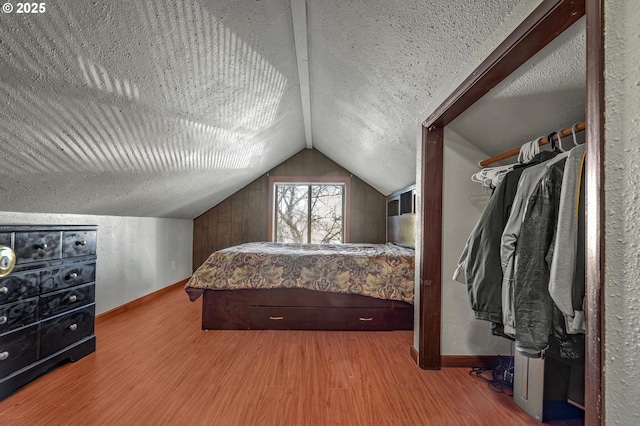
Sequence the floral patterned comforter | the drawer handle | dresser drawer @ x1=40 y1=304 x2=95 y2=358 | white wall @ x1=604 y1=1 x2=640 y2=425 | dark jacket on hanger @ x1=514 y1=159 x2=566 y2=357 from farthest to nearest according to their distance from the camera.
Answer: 1. the floral patterned comforter
2. dresser drawer @ x1=40 y1=304 x2=95 y2=358
3. the drawer handle
4. dark jacket on hanger @ x1=514 y1=159 x2=566 y2=357
5. white wall @ x1=604 y1=1 x2=640 y2=425

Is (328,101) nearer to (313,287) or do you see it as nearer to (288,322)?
(313,287)

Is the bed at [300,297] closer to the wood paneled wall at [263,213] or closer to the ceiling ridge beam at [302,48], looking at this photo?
the ceiling ridge beam at [302,48]

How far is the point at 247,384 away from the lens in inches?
65.7

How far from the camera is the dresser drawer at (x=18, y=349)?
1.48 metres

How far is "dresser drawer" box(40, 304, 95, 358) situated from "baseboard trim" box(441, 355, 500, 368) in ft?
7.94

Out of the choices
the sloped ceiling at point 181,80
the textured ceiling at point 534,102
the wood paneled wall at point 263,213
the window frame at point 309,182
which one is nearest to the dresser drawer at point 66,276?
the sloped ceiling at point 181,80

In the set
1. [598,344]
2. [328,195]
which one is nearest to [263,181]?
[328,195]

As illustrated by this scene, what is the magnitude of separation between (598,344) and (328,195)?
444cm

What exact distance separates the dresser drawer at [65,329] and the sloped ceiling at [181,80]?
787 mm

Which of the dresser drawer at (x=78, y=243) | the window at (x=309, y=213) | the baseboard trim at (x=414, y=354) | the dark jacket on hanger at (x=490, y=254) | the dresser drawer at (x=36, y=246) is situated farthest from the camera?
the window at (x=309, y=213)

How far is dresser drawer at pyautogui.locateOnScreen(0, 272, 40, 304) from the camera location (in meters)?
1.50

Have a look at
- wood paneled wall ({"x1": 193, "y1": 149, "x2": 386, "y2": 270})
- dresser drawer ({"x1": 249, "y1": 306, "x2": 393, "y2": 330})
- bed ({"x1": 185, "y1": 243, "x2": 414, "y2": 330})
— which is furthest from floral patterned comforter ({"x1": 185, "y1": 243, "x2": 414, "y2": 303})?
wood paneled wall ({"x1": 193, "y1": 149, "x2": 386, "y2": 270})

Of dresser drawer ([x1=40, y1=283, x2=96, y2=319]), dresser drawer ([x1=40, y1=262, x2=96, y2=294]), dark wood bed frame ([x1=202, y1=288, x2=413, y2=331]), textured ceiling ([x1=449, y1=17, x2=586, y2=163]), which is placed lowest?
dark wood bed frame ([x1=202, y1=288, x2=413, y2=331])

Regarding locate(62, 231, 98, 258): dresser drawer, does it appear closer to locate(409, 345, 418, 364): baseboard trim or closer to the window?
locate(409, 345, 418, 364): baseboard trim
